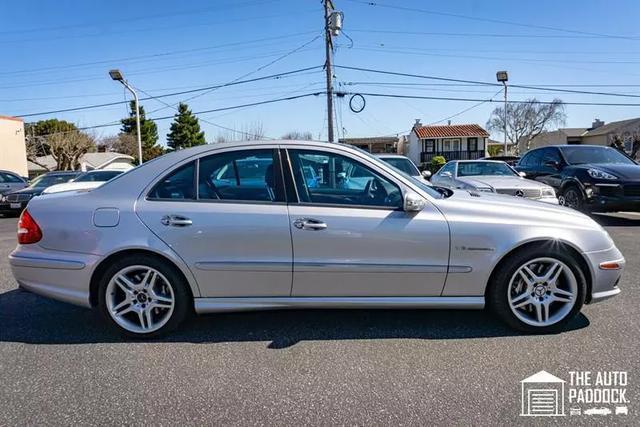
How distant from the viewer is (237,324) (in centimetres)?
381

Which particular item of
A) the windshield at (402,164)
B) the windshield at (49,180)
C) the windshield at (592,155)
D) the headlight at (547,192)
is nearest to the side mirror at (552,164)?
the windshield at (592,155)

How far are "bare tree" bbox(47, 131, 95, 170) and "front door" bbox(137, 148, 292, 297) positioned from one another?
49212 millimetres

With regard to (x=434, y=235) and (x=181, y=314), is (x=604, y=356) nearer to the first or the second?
(x=434, y=235)

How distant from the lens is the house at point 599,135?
40.9 metres

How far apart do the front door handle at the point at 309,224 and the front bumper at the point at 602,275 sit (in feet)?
6.66

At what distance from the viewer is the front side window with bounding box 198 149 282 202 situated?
3.51 m

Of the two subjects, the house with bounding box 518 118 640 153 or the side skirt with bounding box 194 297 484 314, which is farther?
the house with bounding box 518 118 640 153

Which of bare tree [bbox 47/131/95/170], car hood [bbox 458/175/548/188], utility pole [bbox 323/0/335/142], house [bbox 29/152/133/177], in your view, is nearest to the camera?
car hood [bbox 458/175/548/188]

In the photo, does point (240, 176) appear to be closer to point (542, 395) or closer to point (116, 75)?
point (542, 395)

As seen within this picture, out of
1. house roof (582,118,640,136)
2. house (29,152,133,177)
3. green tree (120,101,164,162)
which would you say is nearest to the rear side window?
house (29,152,133,177)

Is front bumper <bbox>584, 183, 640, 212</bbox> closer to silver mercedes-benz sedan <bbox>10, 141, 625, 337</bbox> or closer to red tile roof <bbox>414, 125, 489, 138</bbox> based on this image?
silver mercedes-benz sedan <bbox>10, 141, 625, 337</bbox>

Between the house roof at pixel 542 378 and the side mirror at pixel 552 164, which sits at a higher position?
the side mirror at pixel 552 164

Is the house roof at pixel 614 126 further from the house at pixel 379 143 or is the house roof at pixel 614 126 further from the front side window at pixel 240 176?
the front side window at pixel 240 176

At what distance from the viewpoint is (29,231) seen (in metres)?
3.57
